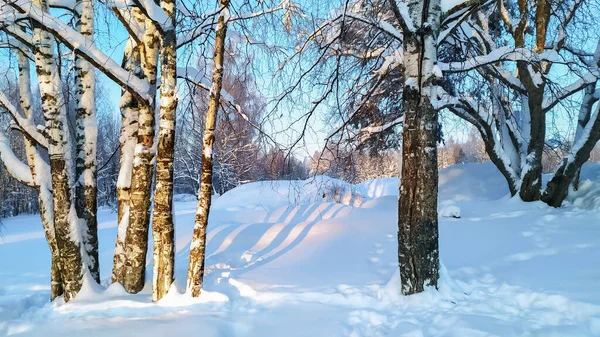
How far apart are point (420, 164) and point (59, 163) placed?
12.5ft

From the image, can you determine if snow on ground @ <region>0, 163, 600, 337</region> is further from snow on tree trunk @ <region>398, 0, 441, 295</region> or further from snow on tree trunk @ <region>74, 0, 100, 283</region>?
snow on tree trunk @ <region>74, 0, 100, 283</region>

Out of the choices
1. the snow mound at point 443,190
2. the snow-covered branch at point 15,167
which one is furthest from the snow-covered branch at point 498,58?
the snow-covered branch at point 15,167

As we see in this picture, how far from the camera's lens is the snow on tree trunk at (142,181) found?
11.8 feet

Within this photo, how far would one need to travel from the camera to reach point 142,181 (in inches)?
144

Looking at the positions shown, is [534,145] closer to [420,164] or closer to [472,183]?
[472,183]

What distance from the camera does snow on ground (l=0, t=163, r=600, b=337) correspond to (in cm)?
275

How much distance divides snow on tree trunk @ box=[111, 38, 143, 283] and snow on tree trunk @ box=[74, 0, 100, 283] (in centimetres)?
50

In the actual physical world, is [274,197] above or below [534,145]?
below

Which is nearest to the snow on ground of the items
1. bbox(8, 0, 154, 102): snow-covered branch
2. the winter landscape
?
the winter landscape

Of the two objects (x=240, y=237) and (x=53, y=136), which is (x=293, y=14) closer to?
(x=53, y=136)

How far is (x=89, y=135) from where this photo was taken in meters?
4.26

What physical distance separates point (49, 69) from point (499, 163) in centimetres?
888

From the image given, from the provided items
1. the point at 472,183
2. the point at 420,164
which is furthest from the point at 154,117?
the point at 472,183

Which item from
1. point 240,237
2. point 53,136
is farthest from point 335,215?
point 53,136
